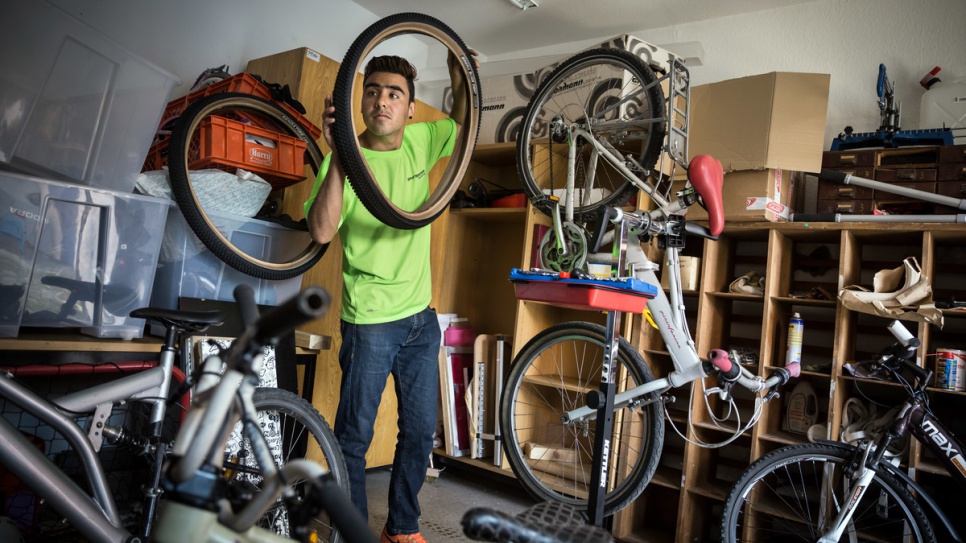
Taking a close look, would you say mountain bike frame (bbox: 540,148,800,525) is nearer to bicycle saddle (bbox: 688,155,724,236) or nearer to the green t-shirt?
bicycle saddle (bbox: 688,155,724,236)

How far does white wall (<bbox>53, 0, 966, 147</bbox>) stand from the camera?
288 cm

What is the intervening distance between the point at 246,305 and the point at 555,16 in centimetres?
324

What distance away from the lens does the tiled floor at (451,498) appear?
264 cm

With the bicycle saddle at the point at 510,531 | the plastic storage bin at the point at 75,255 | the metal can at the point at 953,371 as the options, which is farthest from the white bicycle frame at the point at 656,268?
the plastic storage bin at the point at 75,255

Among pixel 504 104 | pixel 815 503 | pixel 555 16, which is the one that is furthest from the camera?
pixel 555 16

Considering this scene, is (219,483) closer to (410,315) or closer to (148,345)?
(410,315)

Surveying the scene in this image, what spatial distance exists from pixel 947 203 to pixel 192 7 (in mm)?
3433

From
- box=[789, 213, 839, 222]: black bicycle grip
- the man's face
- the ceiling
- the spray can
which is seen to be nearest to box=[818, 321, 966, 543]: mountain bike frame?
the spray can

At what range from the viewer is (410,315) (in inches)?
83.7

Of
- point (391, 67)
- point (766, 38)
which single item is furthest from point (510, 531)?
point (766, 38)

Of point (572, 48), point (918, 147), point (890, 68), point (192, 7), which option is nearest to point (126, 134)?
point (192, 7)

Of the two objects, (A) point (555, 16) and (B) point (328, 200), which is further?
(A) point (555, 16)

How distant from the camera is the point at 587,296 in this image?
1.82 meters

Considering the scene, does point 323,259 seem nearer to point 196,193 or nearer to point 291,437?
point 196,193
